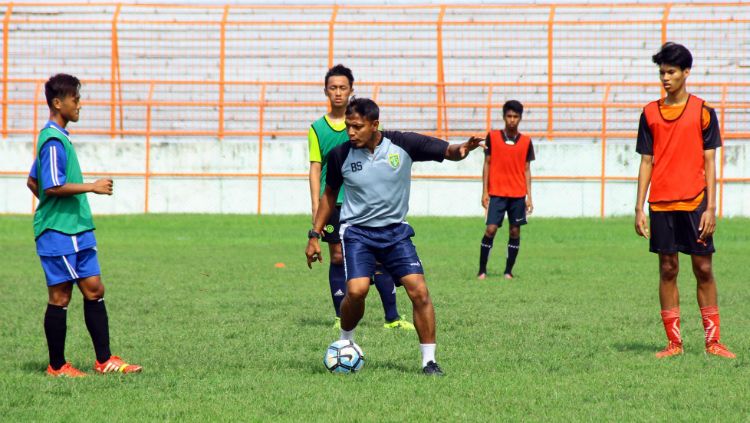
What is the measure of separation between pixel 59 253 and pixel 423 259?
941cm

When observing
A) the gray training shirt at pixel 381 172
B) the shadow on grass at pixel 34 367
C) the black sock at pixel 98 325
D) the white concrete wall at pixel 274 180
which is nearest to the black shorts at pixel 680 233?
the gray training shirt at pixel 381 172

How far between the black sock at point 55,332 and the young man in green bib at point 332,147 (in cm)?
242

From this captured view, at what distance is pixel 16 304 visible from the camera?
1046 centimetres

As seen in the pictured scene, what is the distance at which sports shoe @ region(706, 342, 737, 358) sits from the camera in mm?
7312

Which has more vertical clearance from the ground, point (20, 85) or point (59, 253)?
point (20, 85)

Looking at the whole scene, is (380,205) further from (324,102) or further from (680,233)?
(324,102)

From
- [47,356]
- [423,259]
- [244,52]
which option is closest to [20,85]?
[244,52]

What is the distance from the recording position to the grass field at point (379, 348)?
5.76 metres

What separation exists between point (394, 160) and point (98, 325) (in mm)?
2111

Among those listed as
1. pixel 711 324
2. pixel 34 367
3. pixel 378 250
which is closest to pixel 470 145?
pixel 378 250

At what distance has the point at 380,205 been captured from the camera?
685 centimetres

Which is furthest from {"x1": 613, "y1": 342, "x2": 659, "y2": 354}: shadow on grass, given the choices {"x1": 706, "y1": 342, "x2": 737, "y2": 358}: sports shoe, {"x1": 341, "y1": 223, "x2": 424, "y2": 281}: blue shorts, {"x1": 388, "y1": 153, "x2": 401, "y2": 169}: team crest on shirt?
{"x1": 388, "y1": 153, "x2": 401, "y2": 169}: team crest on shirt

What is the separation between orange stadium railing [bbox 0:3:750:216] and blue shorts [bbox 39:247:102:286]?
677 inches

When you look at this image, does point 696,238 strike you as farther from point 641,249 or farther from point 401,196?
point 641,249
